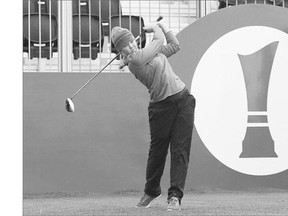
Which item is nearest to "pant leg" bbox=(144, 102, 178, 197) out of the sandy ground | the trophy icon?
the sandy ground

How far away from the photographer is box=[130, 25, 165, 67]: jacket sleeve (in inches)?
166

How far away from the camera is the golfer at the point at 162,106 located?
14.0 feet

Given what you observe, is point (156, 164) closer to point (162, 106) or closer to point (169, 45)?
point (162, 106)

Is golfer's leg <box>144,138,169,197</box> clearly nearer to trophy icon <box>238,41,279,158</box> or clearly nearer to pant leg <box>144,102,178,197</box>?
pant leg <box>144,102,178,197</box>

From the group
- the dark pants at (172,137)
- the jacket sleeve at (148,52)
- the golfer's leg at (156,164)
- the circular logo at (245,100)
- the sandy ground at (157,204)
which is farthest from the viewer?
the circular logo at (245,100)

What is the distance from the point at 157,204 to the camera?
16.0 ft

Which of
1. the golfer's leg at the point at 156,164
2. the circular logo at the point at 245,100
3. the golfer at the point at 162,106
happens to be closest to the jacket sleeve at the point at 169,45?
the golfer at the point at 162,106

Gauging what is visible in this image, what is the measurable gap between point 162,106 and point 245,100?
2.20 meters

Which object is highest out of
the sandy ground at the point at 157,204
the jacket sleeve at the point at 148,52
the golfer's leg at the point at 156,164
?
the jacket sleeve at the point at 148,52

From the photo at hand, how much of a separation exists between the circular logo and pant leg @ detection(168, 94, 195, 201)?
191cm

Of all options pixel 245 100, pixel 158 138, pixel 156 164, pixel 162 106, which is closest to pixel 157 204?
pixel 156 164

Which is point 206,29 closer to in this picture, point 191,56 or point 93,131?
point 191,56

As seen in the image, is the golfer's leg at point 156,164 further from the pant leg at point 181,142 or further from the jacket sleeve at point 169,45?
the jacket sleeve at point 169,45
